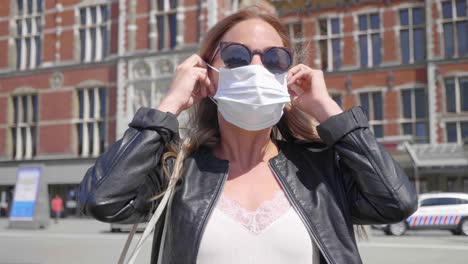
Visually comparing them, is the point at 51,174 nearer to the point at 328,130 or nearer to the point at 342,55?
the point at 342,55

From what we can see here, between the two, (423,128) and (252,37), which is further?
(423,128)

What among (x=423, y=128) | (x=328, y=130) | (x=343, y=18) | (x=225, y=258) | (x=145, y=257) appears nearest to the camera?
(x=225, y=258)

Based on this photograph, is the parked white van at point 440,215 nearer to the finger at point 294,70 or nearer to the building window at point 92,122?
the building window at point 92,122

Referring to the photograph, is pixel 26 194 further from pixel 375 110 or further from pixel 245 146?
pixel 245 146

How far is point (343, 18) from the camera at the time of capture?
2398 centimetres

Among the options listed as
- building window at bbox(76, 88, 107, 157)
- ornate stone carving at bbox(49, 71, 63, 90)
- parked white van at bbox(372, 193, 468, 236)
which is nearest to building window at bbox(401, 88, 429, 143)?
parked white van at bbox(372, 193, 468, 236)

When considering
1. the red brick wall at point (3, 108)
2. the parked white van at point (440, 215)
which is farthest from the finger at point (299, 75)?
the red brick wall at point (3, 108)

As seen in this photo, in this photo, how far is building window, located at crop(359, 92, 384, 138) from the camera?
2309cm

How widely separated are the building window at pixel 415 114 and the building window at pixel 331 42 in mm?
3261

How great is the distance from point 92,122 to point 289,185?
81.6ft

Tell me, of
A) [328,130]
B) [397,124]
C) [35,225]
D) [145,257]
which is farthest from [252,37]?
[397,124]

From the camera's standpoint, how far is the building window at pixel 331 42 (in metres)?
24.2

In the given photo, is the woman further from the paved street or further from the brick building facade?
the brick building facade

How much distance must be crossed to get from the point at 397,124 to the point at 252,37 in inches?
858
